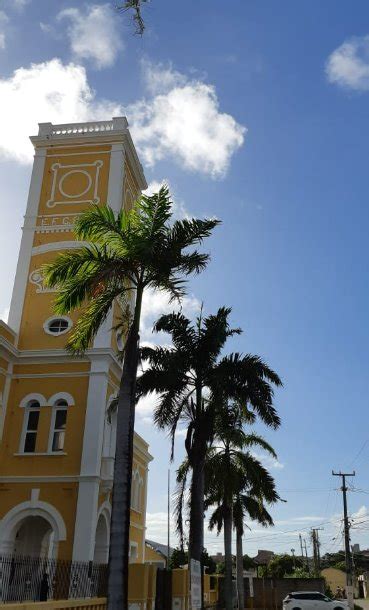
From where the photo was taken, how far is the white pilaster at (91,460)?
69.9 feet

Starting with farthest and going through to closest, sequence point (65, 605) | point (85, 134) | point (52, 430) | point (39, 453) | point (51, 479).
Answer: point (85, 134), point (52, 430), point (39, 453), point (51, 479), point (65, 605)

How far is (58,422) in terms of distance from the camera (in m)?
24.1

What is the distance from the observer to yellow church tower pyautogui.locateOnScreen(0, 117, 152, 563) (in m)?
22.3

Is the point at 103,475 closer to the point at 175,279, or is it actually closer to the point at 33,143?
the point at 175,279

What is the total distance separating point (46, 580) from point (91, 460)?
675 centimetres

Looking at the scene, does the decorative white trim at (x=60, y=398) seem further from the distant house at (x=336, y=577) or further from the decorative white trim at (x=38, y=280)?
the distant house at (x=336, y=577)

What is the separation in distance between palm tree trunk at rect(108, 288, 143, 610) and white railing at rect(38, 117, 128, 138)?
16321 millimetres

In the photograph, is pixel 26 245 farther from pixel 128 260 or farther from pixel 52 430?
pixel 128 260

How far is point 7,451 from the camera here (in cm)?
2347

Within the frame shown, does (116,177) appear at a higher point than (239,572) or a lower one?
higher

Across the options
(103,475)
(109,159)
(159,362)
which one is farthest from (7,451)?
(109,159)

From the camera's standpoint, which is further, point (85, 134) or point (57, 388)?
point (85, 134)

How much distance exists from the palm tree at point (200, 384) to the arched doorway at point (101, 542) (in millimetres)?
6270

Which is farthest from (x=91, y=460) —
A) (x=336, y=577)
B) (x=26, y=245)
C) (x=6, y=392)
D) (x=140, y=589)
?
(x=336, y=577)
